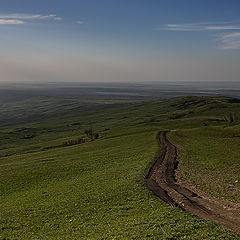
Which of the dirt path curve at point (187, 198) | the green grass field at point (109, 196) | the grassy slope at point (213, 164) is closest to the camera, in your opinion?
the green grass field at point (109, 196)

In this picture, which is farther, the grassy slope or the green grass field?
the grassy slope

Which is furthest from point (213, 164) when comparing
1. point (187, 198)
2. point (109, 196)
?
point (109, 196)

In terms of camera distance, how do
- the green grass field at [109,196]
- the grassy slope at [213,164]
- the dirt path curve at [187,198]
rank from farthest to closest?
the grassy slope at [213,164]
the dirt path curve at [187,198]
the green grass field at [109,196]

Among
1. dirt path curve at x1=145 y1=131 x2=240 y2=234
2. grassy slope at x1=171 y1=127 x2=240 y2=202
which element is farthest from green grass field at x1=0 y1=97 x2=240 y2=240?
Answer: dirt path curve at x1=145 y1=131 x2=240 y2=234

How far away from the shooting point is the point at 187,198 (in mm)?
27641

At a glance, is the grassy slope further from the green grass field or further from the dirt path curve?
the dirt path curve

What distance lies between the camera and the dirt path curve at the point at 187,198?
2188cm

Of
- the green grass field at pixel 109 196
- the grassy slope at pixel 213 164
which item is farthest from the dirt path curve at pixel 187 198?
the grassy slope at pixel 213 164

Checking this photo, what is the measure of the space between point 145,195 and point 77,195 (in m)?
10.1

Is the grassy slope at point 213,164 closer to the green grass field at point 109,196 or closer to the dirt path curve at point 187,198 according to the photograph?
the green grass field at point 109,196

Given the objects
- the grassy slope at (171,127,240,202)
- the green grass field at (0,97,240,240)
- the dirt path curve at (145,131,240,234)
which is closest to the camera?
the green grass field at (0,97,240,240)

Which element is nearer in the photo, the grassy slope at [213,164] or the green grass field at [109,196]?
the green grass field at [109,196]

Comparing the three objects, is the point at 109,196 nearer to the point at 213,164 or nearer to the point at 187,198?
the point at 187,198

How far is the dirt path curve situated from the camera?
2188cm
